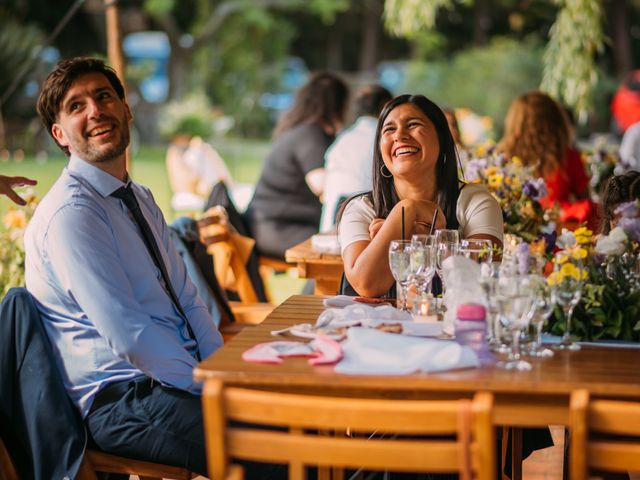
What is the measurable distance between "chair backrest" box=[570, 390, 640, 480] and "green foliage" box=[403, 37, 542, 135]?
1828 centimetres

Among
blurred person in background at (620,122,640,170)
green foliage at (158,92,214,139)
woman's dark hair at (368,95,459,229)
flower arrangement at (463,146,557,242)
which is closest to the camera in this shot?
woman's dark hair at (368,95,459,229)

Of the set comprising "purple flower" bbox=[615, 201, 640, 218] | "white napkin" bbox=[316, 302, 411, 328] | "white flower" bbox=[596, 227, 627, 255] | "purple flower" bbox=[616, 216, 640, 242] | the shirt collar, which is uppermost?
the shirt collar

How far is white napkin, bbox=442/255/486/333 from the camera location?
2428 millimetres

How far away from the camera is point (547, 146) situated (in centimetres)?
601

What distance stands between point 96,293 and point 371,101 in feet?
12.1

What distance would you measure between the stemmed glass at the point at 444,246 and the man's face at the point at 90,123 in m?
0.96

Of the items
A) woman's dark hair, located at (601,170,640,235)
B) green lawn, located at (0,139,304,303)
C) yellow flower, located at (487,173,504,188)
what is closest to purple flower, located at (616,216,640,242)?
woman's dark hair, located at (601,170,640,235)

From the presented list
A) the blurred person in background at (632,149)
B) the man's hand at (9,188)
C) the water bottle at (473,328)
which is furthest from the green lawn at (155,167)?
the water bottle at (473,328)

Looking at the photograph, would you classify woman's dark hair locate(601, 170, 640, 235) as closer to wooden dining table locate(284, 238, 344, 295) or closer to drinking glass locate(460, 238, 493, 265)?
drinking glass locate(460, 238, 493, 265)

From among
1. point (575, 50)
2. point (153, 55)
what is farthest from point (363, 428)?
point (153, 55)

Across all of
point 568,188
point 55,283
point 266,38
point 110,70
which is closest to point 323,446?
point 55,283

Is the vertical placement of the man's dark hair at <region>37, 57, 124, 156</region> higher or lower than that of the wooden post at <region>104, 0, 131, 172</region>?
lower

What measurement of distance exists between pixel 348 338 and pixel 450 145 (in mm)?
1274

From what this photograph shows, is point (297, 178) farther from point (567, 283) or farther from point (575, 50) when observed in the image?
point (567, 283)
